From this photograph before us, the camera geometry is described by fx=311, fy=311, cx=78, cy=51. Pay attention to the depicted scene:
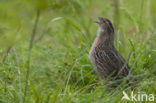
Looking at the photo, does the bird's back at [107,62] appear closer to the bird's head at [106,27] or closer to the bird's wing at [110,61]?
the bird's wing at [110,61]

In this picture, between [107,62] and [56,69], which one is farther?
[56,69]


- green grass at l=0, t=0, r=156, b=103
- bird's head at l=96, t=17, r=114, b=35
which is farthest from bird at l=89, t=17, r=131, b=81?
bird's head at l=96, t=17, r=114, b=35

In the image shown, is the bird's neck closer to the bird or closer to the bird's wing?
the bird

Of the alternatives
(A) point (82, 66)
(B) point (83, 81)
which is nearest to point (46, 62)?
(A) point (82, 66)

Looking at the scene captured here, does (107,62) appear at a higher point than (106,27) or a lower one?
lower

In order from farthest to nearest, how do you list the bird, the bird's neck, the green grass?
the bird's neck
the bird
the green grass

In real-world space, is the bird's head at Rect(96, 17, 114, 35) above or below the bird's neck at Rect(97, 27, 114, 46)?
above

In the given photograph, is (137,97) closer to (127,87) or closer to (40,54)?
(127,87)

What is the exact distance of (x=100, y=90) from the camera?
14.1 ft

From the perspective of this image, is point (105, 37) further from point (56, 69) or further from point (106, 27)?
point (56, 69)

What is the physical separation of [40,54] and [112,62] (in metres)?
1.89

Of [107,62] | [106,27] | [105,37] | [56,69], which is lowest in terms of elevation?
[56,69]

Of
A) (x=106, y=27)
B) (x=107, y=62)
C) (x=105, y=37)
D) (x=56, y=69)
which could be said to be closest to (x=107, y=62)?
(x=107, y=62)

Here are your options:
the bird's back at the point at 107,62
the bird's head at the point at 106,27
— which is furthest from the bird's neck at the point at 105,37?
the bird's back at the point at 107,62
